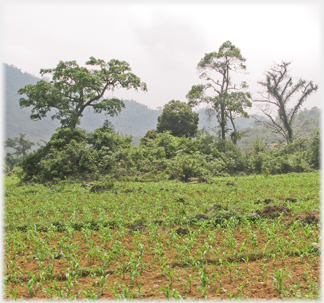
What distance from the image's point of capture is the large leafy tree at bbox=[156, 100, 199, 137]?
27.6 metres

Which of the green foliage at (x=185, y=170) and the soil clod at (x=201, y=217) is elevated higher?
the green foliage at (x=185, y=170)

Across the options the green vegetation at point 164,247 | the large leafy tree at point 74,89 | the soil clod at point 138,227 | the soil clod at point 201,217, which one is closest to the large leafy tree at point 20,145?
the large leafy tree at point 74,89

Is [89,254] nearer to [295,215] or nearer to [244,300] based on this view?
[244,300]

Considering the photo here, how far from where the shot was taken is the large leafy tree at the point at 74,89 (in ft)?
61.1

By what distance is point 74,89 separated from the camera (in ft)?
64.7

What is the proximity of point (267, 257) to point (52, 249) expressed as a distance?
3917mm

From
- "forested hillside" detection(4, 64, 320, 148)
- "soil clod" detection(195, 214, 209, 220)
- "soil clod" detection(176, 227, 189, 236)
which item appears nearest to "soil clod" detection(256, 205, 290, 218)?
"soil clod" detection(195, 214, 209, 220)

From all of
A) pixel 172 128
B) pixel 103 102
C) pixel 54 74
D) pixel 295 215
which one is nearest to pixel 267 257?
pixel 295 215

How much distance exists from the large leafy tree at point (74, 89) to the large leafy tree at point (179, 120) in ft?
21.8

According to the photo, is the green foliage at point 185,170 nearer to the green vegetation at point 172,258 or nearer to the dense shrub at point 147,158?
the dense shrub at point 147,158

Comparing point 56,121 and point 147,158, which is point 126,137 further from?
point 56,121

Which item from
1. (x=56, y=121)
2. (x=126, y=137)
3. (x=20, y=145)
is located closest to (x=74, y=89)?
(x=126, y=137)

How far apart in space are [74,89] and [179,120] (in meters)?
12.6

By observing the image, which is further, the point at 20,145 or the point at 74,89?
the point at 20,145
